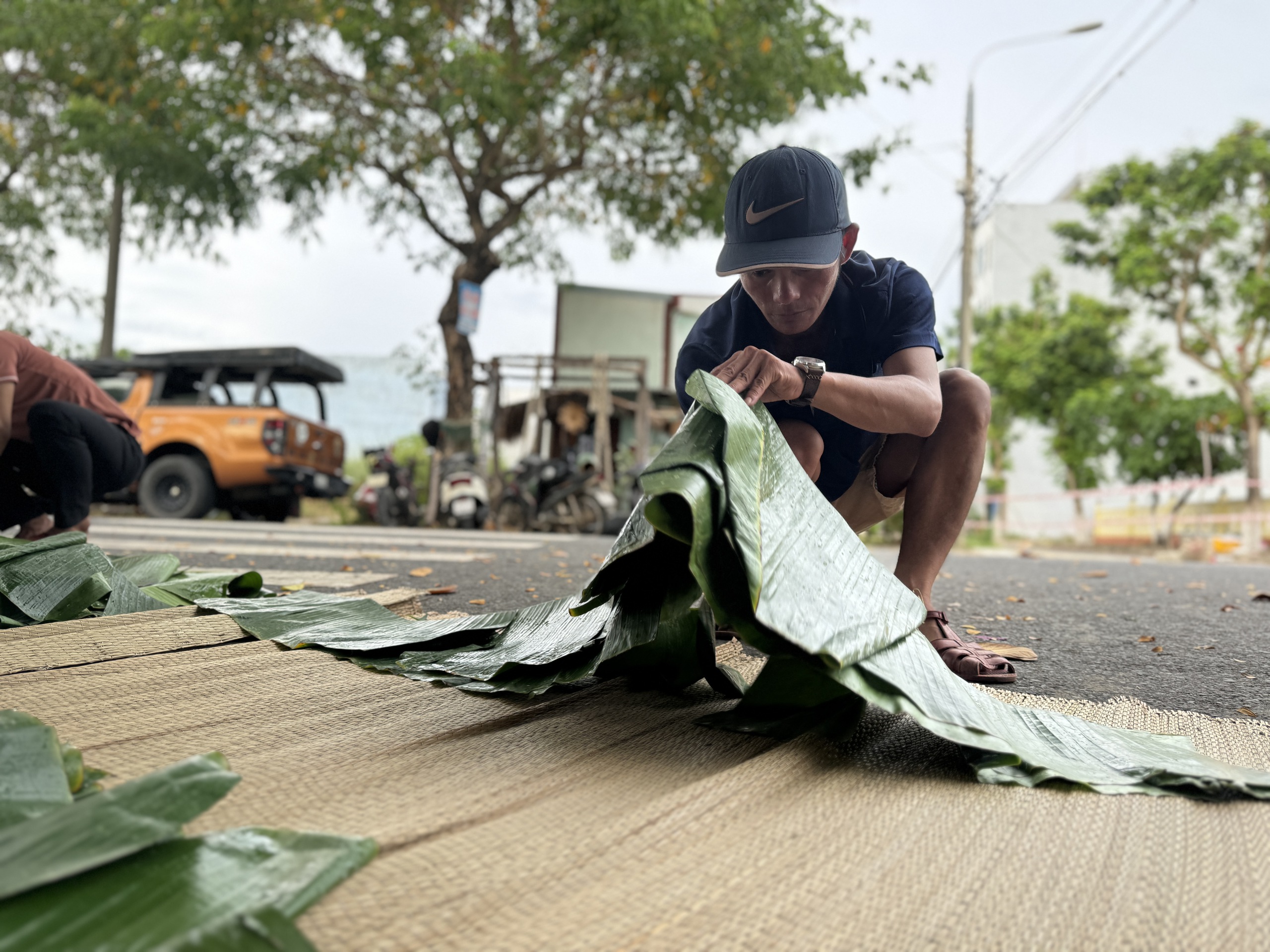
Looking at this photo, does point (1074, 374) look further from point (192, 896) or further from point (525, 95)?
point (192, 896)

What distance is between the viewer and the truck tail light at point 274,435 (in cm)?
792

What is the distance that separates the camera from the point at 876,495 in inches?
81.2

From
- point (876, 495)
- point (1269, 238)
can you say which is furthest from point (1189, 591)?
point (1269, 238)

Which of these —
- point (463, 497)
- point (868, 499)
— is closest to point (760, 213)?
point (868, 499)

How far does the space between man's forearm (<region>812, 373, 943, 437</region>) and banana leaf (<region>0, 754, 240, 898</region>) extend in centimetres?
103

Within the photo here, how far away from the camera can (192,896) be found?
2.06ft

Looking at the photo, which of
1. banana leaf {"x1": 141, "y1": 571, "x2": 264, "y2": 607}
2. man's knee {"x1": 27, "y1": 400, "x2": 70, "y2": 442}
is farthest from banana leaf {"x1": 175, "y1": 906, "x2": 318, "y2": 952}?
man's knee {"x1": 27, "y1": 400, "x2": 70, "y2": 442}

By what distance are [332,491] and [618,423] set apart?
7076 mm

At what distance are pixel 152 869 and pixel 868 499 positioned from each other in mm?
1702

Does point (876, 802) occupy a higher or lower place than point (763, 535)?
lower

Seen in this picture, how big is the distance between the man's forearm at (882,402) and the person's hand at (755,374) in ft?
0.37

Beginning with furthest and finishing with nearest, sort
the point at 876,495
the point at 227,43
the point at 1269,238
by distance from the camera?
1. the point at 1269,238
2. the point at 227,43
3. the point at 876,495

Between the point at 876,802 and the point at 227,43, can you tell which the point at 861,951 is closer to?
the point at 876,802

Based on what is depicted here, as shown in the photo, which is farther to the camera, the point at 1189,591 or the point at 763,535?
the point at 1189,591
